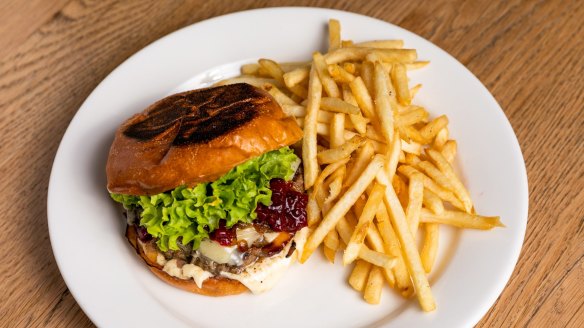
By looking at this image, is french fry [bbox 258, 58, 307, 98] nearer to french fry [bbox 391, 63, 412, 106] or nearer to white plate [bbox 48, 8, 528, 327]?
white plate [bbox 48, 8, 528, 327]

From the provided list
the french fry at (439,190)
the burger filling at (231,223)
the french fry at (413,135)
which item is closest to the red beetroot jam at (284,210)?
the burger filling at (231,223)

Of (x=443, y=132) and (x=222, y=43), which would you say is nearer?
(x=443, y=132)

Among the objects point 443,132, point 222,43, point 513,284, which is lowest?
point 513,284

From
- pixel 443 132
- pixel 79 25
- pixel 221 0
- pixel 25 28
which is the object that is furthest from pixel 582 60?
pixel 25 28

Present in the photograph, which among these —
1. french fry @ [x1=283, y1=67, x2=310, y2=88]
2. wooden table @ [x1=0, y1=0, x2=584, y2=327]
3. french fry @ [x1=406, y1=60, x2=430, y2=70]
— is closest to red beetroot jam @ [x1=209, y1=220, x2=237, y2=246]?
wooden table @ [x1=0, y1=0, x2=584, y2=327]

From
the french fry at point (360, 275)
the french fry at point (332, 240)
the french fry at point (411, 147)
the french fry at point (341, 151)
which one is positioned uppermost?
the french fry at point (341, 151)

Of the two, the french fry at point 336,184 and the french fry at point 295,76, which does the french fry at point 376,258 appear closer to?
the french fry at point 336,184

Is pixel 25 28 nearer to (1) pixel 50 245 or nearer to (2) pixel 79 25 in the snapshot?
(2) pixel 79 25

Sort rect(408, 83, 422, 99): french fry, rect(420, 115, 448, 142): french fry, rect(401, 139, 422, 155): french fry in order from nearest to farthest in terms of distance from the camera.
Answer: rect(401, 139, 422, 155): french fry, rect(420, 115, 448, 142): french fry, rect(408, 83, 422, 99): french fry
